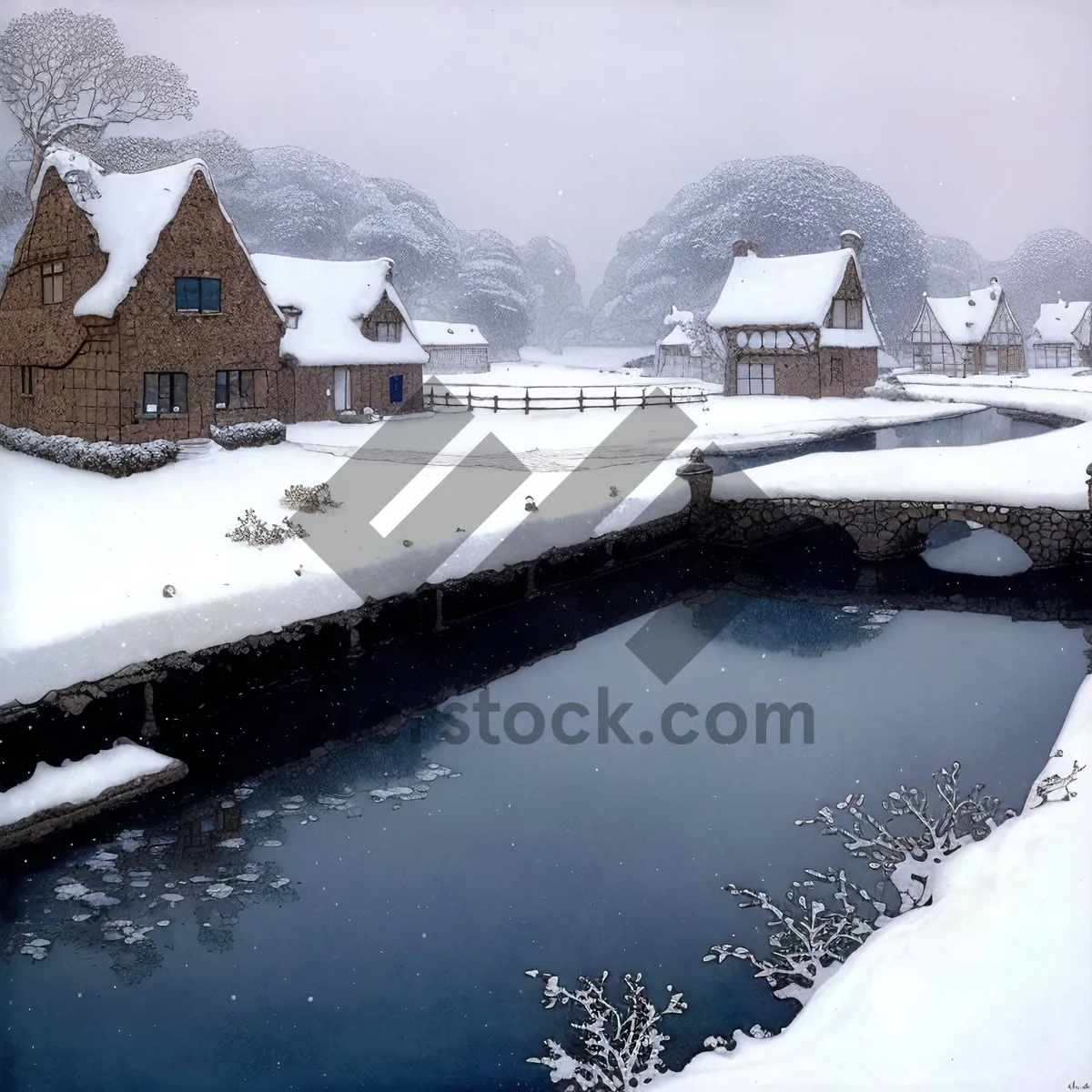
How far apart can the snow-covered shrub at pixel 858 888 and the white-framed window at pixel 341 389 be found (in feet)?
47.8

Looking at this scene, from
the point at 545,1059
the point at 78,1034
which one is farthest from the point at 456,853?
the point at 78,1034

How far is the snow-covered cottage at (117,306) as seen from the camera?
45.8 ft

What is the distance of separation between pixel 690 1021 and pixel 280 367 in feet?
49.9

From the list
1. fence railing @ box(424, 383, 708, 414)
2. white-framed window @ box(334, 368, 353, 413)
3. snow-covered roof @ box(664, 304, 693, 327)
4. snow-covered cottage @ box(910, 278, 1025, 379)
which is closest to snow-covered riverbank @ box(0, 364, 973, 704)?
white-framed window @ box(334, 368, 353, 413)

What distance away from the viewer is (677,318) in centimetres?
3325

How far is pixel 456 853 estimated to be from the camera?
27.8 ft

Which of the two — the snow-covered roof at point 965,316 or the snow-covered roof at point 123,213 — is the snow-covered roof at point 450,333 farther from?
the snow-covered roof at point 965,316

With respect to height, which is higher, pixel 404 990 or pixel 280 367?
pixel 280 367

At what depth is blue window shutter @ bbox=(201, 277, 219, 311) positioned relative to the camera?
52.9ft

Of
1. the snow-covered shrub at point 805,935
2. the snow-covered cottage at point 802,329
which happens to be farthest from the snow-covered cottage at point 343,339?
the snow-covered shrub at point 805,935

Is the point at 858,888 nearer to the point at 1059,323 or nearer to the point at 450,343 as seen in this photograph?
the point at 450,343

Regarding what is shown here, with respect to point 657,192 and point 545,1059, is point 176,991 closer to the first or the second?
point 545,1059

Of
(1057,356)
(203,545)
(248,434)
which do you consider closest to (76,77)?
(203,545)

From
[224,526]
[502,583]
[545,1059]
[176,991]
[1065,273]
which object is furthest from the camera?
[1065,273]
